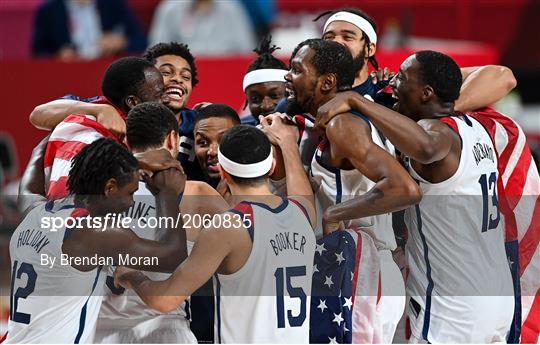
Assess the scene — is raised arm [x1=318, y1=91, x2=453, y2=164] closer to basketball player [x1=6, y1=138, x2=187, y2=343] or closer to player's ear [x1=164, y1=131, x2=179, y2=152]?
player's ear [x1=164, y1=131, x2=179, y2=152]

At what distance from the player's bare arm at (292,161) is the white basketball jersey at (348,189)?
10cm

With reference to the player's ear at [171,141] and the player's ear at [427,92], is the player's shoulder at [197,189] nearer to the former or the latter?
the player's ear at [171,141]

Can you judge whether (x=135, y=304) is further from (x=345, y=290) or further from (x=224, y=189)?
(x=345, y=290)

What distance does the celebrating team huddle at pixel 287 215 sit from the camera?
16.9 feet

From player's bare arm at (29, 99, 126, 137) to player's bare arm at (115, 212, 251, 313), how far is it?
1095 millimetres

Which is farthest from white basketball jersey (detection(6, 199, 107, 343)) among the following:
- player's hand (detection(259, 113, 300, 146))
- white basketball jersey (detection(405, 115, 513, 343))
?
white basketball jersey (detection(405, 115, 513, 343))

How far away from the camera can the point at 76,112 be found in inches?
237

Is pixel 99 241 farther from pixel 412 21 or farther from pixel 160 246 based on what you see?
pixel 412 21

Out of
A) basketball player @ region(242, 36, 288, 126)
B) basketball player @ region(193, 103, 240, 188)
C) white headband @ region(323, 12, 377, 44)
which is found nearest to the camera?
basketball player @ region(193, 103, 240, 188)

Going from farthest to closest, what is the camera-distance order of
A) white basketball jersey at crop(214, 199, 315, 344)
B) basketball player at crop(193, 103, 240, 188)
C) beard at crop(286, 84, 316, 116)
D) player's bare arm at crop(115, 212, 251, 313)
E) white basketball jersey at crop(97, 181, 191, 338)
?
basketball player at crop(193, 103, 240, 188) → beard at crop(286, 84, 316, 116) → white basketball jersey at crop(97, 181, 191, 338) → white basketball jersey at crop(214, 199, 315, 344) → player's bare arm at crop(115, 212, 251, 313)

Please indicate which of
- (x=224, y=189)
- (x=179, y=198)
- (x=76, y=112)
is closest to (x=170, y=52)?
(x=76, y=112)

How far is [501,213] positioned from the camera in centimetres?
602

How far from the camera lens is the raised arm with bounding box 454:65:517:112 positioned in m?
6.11

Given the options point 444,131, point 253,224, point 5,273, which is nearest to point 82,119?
point 253,224
